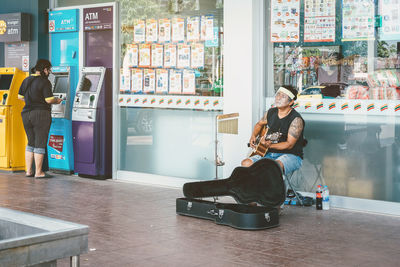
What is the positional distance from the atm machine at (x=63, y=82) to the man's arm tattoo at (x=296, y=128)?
3991mm

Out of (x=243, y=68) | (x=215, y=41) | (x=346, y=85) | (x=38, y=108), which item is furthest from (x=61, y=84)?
(x=346, y=85)

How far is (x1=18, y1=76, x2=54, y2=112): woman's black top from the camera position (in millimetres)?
8500

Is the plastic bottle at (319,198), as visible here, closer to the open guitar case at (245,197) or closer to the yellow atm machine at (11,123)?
the open guitar case at (245,197)

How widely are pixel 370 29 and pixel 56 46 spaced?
5.03 meters

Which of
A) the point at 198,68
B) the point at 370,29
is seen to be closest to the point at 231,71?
the point at 198,68

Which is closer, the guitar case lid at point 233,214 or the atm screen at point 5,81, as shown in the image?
the guitar case lid at point 233,214

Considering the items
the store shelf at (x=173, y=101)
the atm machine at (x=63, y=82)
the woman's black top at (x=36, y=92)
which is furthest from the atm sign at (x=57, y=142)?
the store shelf at (x=173, y=101)

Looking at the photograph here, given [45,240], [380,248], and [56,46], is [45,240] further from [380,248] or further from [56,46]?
[56,46]

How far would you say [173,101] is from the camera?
8.16 metres

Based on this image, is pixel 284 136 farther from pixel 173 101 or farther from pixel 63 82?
pixel 63 82

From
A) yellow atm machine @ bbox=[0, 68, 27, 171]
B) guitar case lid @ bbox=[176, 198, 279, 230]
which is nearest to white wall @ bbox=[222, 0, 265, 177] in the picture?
guitar case lid @ bbox=[176, 198, 279, 230]

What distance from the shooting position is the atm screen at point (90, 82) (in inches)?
342

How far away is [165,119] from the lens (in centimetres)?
835

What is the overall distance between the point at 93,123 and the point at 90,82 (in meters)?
0.63
